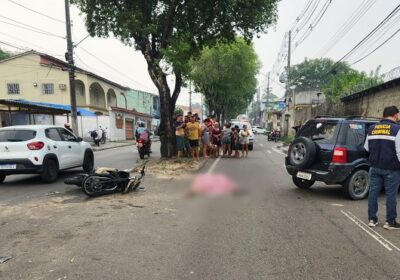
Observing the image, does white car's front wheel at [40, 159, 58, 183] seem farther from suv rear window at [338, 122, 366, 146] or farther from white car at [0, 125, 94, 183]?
suv rear window at [338, 122, 366, 146]

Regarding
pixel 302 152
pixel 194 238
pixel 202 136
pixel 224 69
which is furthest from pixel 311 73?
pixel 194 238

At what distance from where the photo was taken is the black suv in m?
7.32

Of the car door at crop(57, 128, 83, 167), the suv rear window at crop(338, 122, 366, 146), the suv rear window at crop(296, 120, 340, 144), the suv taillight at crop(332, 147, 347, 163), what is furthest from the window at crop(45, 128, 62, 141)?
the suv rear window at crop(338, 122, 366, 146)

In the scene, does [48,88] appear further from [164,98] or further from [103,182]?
[103,182]

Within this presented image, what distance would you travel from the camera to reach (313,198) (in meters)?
7.59

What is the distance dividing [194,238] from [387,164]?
3280mm

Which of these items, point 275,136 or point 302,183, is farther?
point 275,136

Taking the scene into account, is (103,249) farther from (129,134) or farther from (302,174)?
(129,134)

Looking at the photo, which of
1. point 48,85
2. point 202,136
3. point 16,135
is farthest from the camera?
point 48,85

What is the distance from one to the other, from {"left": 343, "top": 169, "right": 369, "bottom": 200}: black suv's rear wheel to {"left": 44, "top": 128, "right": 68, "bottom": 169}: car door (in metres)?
7.65

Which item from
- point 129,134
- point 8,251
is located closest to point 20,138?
point 8,251

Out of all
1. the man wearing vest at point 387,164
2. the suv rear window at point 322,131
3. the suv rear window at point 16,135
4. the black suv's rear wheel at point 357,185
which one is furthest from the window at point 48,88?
the man wearing vest at point 387,164

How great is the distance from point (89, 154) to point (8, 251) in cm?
759

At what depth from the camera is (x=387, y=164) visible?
18.0 feet
